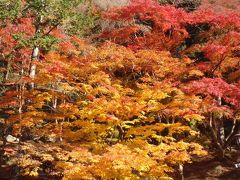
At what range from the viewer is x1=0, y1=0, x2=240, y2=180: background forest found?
12.4m

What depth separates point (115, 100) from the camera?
13562mm

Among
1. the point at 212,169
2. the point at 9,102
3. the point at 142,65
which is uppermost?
the point at 142,65

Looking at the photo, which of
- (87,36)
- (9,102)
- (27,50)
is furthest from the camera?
(87,36)

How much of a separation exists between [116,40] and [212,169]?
8.83 metres

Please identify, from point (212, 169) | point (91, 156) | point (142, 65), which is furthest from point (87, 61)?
point (212, 169)

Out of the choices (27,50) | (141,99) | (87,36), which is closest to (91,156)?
(141,99)

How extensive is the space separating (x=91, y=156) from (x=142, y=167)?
161cm

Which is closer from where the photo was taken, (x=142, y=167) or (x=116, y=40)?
(x=142, y=167)

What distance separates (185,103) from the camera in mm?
13602

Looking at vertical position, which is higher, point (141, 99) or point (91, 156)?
point (141, 99)

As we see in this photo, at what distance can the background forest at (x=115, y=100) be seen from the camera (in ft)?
40.7

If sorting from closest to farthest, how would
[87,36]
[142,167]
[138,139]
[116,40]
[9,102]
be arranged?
[142,167] → [138,139] → [9,102] → [116,40] → [87,36]

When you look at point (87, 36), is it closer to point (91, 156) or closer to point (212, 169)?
point (212, 169)

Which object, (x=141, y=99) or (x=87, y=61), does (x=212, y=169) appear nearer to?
(x=141, y=99)
